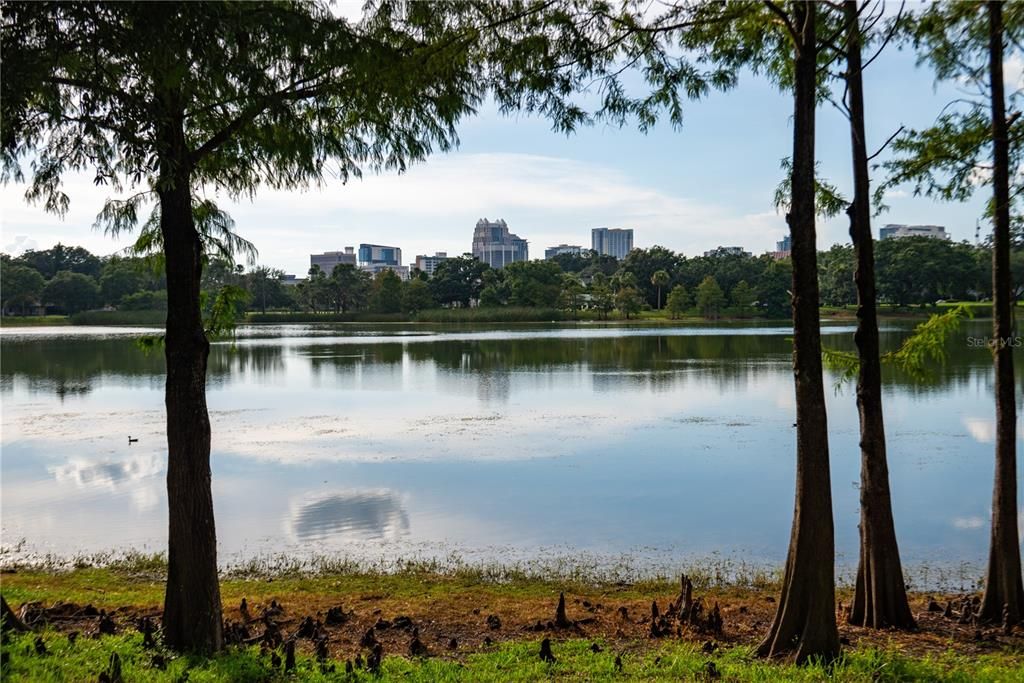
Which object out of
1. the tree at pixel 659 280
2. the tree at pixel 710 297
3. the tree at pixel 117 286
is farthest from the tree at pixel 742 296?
the tree at pixel 117 286

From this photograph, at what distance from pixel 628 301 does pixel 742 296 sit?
430 inches

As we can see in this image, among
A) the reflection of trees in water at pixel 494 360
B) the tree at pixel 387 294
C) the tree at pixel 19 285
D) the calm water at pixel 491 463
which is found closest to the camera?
the calm water at pixel 491 463

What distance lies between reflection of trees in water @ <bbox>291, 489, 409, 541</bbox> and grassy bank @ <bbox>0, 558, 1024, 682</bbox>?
5.57 feet

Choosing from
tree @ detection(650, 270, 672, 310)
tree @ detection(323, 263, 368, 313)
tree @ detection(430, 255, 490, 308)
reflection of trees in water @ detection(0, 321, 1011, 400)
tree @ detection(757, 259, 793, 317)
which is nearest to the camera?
reflection of trees in water @ detection(0, 321, 1011, 400)

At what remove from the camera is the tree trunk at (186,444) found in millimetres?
5387

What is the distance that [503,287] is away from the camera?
82.0m

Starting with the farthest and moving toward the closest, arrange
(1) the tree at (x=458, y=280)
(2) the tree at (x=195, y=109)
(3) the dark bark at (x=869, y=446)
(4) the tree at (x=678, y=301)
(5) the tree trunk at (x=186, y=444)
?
Answer: (1) the tree at (x=458, y=280) → (4) the tree at (x=678, y=301) → (3) the dark bark at (x=869, y=446) → (5) the tree trunk at (x=186, y=444) → (2) the tree at (x=195, y=109)

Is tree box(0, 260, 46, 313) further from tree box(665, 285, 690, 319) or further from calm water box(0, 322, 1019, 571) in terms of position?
tree box(665, 285, 690, 319)

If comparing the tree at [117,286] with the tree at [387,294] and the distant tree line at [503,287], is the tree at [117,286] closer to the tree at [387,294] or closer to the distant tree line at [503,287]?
the distant tree line at [503,287]

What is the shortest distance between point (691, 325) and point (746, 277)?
15.2 m

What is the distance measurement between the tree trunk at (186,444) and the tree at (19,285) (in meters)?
73.0

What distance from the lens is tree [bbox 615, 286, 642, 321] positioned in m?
79.9

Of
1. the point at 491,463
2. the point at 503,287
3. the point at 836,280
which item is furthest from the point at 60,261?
the point at 491,463

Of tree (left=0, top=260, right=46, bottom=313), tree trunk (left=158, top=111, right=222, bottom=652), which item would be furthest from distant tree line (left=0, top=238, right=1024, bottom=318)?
tree trunk (left=158, top=111, right=222, bottom=652)
